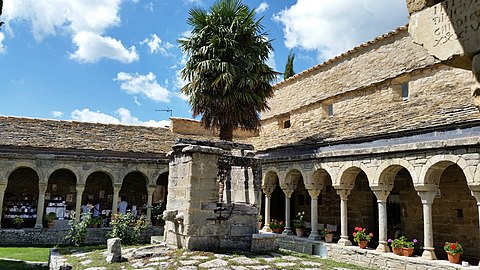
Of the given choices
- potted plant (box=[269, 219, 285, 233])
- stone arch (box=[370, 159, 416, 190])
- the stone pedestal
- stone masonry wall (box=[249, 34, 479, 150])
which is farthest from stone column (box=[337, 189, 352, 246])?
the stone pedestal

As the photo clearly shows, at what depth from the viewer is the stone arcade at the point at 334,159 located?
30.5 ft

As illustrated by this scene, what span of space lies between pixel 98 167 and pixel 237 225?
9052 mm

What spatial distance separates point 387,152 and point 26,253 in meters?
11.4

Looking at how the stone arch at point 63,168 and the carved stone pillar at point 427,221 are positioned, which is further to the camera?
the stone arch at point 63,168

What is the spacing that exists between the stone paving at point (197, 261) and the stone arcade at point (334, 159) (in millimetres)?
642

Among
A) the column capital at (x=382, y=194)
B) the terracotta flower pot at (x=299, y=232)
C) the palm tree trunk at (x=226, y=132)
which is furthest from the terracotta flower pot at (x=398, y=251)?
the palm tree trunk at (x=226, y=132)

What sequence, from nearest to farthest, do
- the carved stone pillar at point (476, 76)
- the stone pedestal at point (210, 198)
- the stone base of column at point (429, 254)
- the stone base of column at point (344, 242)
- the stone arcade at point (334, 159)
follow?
the carved stone pillar at point (476, 76) < the stone pedestal at point (210, 198) < the stone arcade at point (334, 159) < the stone base of column at point (429, 254) < the stone base of column at point (344, 242)

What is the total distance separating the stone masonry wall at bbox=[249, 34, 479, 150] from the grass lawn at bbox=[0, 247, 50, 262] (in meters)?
9.05

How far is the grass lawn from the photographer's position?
11.1 meters

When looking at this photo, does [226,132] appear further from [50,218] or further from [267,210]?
[50,218]

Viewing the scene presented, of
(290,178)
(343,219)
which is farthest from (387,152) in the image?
(290,178)

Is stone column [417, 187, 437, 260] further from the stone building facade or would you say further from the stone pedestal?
the stone pedestal

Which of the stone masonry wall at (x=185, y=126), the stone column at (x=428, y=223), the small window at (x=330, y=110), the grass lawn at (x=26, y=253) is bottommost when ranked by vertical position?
the grass lawn at (x=26, y=253)

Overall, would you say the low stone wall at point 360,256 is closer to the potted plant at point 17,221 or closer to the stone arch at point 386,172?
the stone arch at point 386,172
